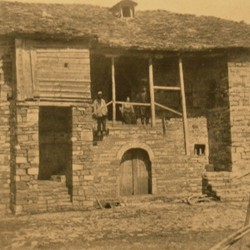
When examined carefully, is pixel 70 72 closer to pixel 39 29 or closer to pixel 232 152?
pixel 39 29

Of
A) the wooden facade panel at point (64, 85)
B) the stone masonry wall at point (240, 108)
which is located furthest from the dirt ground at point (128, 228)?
the wooden facade panel at point (64, 85)

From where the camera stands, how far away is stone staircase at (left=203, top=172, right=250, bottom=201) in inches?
587

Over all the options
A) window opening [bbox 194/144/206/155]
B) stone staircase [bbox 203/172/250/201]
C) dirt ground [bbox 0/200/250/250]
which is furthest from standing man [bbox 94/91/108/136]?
window opening [bbox 194/144/206/155]

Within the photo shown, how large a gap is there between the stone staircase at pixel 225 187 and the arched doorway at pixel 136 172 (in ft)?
7.23

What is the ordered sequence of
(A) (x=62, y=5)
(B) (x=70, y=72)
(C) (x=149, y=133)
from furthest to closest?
1. (A) (x=62, y=5)
2. (C) (x=149, y=133)
3. (B) (x=70, y=72)

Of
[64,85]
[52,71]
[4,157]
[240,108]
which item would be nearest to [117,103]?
[64,85]

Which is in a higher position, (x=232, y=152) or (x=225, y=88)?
(x=225, y=88)

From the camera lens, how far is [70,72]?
1384cm

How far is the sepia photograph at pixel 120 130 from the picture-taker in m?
11.1

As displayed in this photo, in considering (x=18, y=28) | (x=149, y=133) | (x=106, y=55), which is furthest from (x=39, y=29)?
(x=149, y=133)

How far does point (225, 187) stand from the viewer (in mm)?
15375

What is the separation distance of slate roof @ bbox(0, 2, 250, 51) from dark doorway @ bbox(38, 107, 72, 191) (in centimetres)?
332

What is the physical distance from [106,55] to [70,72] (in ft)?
9.26

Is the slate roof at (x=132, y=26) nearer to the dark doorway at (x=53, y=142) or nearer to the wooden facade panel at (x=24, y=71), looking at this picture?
the wooden facade panel at (x=24, y=71)
